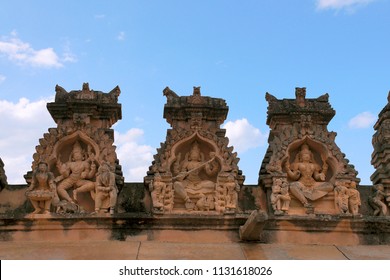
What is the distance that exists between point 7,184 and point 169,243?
472 centimetres

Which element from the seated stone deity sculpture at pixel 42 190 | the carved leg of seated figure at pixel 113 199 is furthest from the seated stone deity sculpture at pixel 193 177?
the seated stone deity sculpture at pixel 42 190

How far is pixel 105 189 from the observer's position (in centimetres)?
1477

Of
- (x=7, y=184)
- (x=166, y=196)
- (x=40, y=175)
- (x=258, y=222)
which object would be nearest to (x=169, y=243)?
(x=166, y=196)

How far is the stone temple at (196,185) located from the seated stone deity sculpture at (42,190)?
0.9 inches

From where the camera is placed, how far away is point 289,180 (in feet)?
52.0

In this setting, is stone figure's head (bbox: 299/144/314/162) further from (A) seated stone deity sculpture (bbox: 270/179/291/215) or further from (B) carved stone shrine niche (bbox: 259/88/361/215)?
(A) seated stone deity sculpture (bbox: 270/179/291/215)

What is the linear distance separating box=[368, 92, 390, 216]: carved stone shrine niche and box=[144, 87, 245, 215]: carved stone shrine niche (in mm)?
3481

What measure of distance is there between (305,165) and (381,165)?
7.62ft

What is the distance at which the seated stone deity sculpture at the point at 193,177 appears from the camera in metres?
15.0

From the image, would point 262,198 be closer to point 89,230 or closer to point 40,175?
point 89,230

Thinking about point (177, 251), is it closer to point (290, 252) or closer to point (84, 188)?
point (290, 252)

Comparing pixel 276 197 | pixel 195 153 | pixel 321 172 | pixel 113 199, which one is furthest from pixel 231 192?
pixel 113 199

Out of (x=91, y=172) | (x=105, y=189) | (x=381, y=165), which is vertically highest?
(x=381, y=165)

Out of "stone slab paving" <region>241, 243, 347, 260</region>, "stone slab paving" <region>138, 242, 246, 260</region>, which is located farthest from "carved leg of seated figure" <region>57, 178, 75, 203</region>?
"stone slab paving" <region>241, 243, 347, 260</region>
